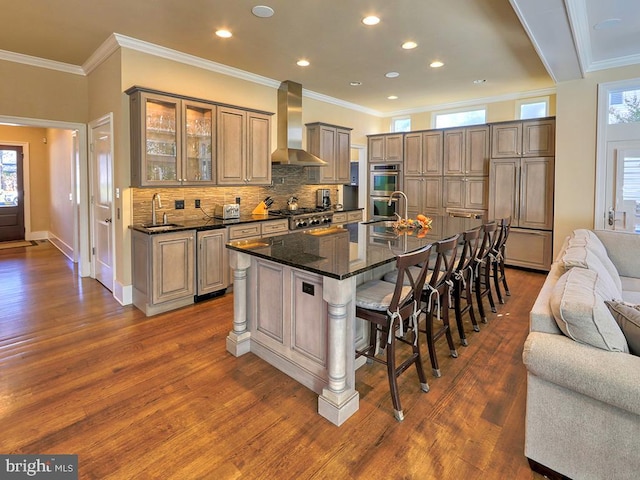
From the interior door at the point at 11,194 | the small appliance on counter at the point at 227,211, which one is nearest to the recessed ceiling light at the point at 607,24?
the small appliance on counter at the point at 227,211

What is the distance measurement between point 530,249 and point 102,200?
6.23 meters

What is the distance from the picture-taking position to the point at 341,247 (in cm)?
273

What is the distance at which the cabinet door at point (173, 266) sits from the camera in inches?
152

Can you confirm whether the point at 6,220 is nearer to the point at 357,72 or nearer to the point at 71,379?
the point at 71,379

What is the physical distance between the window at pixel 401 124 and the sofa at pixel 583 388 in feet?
21.5

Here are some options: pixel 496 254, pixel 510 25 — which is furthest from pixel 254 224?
pixel 510 25

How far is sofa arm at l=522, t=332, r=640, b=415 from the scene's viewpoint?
4.74 ft

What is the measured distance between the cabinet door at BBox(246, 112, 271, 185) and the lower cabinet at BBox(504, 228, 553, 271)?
13.2 feet

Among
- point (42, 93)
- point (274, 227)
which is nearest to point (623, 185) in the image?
point (274, 227)

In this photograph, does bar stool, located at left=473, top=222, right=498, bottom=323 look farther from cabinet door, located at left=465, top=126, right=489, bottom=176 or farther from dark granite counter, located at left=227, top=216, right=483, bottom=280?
cabinet door, located at left=465, top=126, right=489, bottom=176

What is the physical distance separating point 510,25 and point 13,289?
6.54 m

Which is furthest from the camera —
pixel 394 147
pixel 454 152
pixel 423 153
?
pixel 394 147

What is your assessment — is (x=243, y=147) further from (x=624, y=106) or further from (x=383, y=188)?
(x=624, y=106)

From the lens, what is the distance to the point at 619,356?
155 cm
